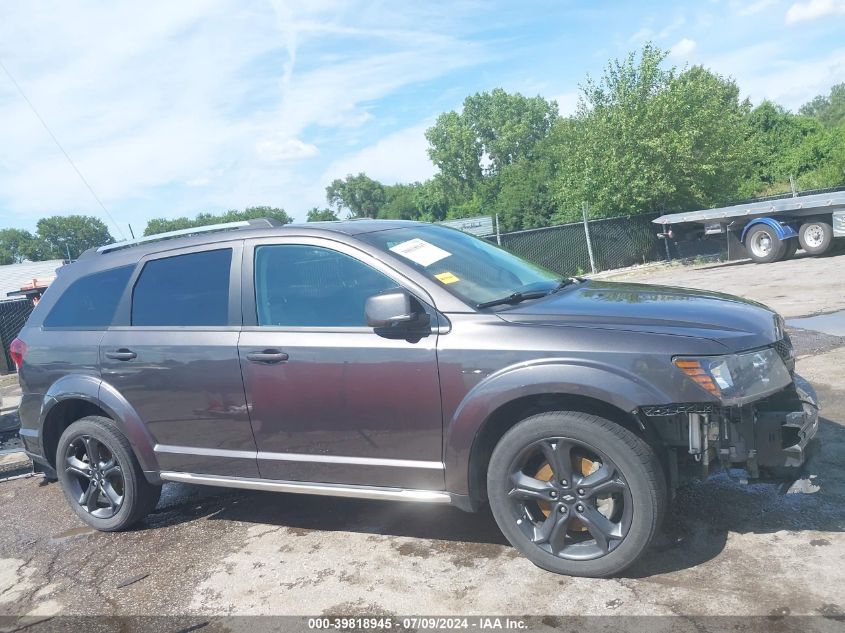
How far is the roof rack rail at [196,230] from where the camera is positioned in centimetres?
438

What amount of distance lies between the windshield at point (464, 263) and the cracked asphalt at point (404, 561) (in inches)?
54.5

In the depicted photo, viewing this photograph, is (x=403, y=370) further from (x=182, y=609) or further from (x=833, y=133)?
(x=833, y=133)

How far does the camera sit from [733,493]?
4.08 meters

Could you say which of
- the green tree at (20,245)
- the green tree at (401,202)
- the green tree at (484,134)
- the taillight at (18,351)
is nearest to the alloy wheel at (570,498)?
the taillight at (18,351)

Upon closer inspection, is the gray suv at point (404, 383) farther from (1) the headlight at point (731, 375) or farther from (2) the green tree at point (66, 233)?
(2) the green tree at point (66, 233)

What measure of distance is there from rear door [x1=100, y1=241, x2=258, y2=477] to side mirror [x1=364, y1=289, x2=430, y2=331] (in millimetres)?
1016

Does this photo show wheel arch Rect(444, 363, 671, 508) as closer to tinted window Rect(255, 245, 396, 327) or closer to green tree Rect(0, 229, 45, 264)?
tinted window Rect(255, 245, 396, 327)

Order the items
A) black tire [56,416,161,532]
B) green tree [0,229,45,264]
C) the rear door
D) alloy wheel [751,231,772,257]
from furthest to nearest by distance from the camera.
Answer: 1. green tree [0,229,45,264]
2. alloy wheel [751,231,772,257]
3. black tire [56,416,161,532]
4. the rear door

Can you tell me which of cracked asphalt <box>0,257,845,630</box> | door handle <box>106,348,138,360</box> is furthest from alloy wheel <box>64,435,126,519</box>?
door handle <box>106,348,138,360</box>

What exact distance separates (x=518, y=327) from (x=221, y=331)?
71.0 inches

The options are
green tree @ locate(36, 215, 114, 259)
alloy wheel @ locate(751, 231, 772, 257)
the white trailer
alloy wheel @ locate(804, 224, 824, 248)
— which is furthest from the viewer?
green tree @ locate(36, 215, 114, 259)

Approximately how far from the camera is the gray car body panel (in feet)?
10.5

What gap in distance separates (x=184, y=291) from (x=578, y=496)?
2.68 meters

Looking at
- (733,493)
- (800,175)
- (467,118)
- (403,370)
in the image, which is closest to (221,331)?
(403,370)
